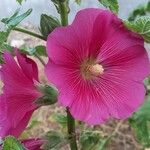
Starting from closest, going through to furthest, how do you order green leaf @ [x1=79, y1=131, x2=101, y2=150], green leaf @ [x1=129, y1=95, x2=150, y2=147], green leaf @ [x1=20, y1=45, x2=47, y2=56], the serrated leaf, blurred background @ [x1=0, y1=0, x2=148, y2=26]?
the serrated leaf
green leaf @ [x1=20, y1=45, x2=47, y2=56]
green leaf @ [x1=79, y1=131, x2=101, y2=150]
green leaf @ [x1=129, y1=95, x2=150, y2=147]
blurred background @ [x1=0, y1=0, x2=148, y2=26]

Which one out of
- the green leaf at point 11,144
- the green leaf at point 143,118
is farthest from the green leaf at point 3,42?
the green leaf at point 143,118

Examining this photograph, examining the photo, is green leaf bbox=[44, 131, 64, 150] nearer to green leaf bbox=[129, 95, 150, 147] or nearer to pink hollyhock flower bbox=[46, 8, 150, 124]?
pink hollyhock flower bbox=[46, 8, 150, 124]

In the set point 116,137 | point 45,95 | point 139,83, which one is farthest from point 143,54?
point 116,137

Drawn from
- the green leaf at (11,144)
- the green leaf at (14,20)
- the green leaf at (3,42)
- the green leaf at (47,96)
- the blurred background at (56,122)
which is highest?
the green leaf at (14,20)

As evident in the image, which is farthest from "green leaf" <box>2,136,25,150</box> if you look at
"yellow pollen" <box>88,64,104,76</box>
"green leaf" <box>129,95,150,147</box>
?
"green leaf" <box>129,95,150,147</box>

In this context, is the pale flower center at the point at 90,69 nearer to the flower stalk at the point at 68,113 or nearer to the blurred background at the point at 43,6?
the flower stalk at the point at 68,113

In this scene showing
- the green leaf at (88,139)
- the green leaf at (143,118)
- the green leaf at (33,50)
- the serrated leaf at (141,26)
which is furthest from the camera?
the green leaf at (143,118)

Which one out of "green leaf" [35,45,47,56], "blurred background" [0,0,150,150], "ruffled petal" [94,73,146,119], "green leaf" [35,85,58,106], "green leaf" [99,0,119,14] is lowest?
"blurred background" [0,0,150,150]

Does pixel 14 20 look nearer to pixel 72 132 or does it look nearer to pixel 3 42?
pixel 3 42
